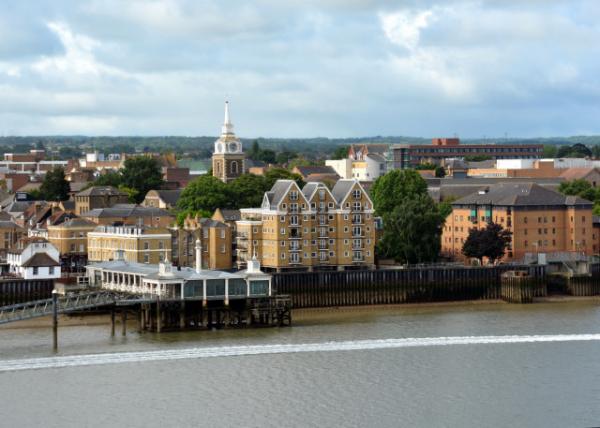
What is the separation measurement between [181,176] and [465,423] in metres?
106

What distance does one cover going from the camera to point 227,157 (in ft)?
410

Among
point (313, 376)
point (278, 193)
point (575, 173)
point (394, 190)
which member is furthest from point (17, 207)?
point (313, 376)

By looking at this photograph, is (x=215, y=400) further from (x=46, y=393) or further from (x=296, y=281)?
(x=296, y=281)

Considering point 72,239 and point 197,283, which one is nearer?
point 197,283

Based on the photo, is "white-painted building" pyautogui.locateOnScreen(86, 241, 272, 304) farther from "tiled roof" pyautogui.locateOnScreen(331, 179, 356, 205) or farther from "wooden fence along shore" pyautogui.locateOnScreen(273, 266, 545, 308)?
"tiled roof" pyautogui.locateOnScreen(331, 179, 356, 205)

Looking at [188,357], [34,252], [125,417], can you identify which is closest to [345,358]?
[188,357]

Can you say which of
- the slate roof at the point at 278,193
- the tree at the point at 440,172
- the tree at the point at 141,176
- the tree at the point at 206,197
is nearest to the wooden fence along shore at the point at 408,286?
the slate roof at the point at 278,193

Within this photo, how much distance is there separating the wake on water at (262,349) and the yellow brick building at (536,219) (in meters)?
27.9

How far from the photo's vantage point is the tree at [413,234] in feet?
298

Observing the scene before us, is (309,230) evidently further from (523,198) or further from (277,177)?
(277,177)

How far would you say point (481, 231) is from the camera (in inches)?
3583

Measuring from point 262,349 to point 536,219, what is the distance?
37.2 m

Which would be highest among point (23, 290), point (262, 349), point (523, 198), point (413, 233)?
point (523, 198)

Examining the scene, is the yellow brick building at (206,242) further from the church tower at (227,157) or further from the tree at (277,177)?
the church tower at (227,157)
